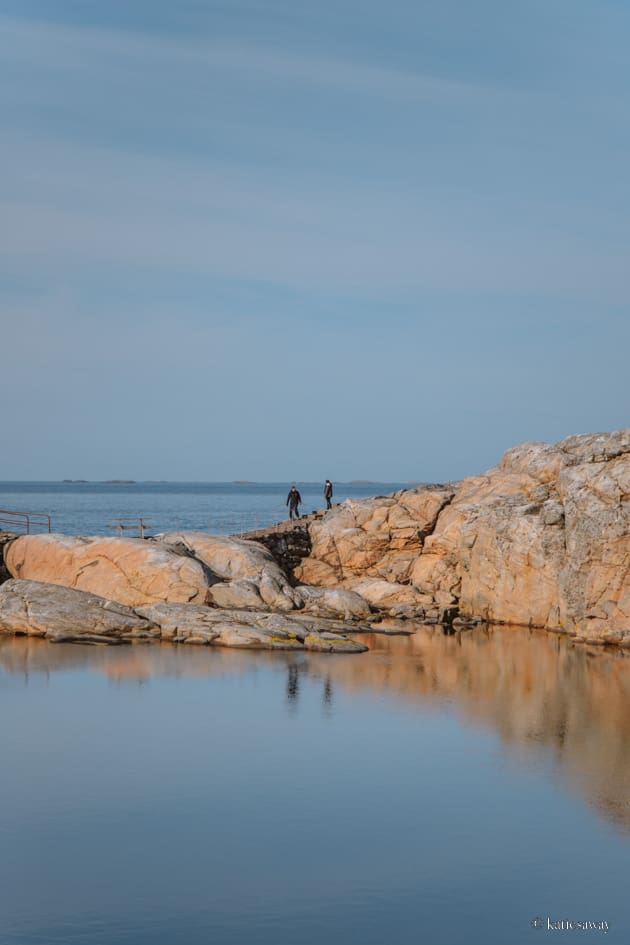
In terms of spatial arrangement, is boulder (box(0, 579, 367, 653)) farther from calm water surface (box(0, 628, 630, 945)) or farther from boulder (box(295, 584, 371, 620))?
calm water surface (box(0, 628, 630, 945))

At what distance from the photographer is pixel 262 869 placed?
17016mm

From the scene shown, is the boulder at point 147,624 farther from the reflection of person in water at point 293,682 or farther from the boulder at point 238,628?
the reflection of person in water at point 293,682

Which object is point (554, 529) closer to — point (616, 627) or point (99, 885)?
point (616, 627)

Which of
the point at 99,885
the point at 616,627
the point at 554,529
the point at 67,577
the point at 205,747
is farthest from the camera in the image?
the point at 67,577

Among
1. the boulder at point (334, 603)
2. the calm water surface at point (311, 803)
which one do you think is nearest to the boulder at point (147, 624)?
the boulder at point (334, 603)

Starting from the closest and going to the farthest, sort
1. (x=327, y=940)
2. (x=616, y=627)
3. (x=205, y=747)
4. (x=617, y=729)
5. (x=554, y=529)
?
(x=327, y=940) < (x=205, y=747) < (x=617, y=729) < (x=616, y=627) < (x=554, y=529)

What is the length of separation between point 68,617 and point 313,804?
21.5 m

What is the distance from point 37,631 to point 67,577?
5.35 m

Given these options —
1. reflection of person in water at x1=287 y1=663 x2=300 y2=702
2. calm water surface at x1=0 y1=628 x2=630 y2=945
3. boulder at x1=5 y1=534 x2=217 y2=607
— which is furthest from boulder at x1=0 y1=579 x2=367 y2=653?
calm water surface at x1=0 y1=628 x2=630 y2=945

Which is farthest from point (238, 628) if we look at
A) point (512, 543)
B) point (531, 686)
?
point (512, 543)

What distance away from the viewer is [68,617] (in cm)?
3969

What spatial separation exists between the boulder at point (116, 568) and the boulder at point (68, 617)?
2.29 metres

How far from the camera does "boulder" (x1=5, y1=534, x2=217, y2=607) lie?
140ft

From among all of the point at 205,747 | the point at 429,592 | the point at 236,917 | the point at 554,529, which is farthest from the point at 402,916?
the point at 429,592
